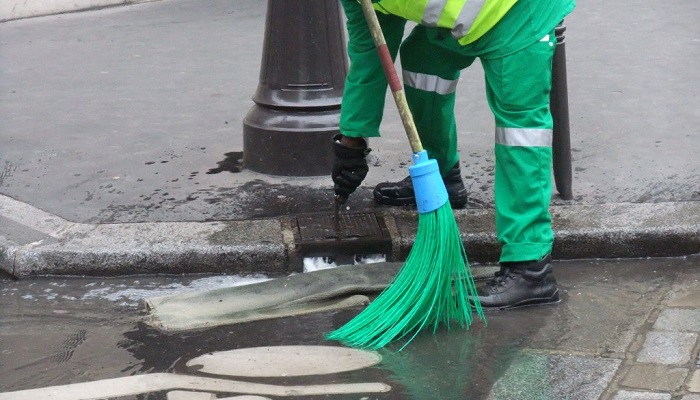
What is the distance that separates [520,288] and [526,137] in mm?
526

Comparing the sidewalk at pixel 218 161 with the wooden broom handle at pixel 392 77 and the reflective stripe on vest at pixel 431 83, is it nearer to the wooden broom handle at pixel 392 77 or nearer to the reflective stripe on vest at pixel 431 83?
the reflective stripe on vest at pixel 431 83

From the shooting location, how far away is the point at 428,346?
11.3ft

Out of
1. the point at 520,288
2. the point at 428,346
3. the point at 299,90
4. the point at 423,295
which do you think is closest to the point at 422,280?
the point at 423,295

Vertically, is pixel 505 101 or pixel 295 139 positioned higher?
pixel 505 101

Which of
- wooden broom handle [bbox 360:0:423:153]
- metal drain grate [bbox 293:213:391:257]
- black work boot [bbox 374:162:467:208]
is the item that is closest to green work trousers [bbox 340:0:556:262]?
wooden broom handle [bbox 360:0:423:153]

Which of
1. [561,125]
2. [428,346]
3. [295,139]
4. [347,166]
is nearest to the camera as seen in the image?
[428,346]

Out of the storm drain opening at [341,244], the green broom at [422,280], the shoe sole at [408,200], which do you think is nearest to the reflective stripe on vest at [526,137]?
the green broom at [422,280]

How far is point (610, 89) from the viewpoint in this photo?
6539mm

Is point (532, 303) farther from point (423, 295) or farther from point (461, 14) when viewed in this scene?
point (461, 14)

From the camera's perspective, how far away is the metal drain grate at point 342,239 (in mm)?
4173

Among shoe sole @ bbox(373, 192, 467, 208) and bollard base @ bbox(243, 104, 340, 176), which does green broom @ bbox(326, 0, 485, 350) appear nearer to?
shoe sole @ bbox(373, 192, 467, 208)

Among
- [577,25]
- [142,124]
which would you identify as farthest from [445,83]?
[577,25]

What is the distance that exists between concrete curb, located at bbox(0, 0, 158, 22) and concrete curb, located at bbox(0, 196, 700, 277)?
18.2 ft

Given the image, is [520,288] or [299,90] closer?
[520,288]
